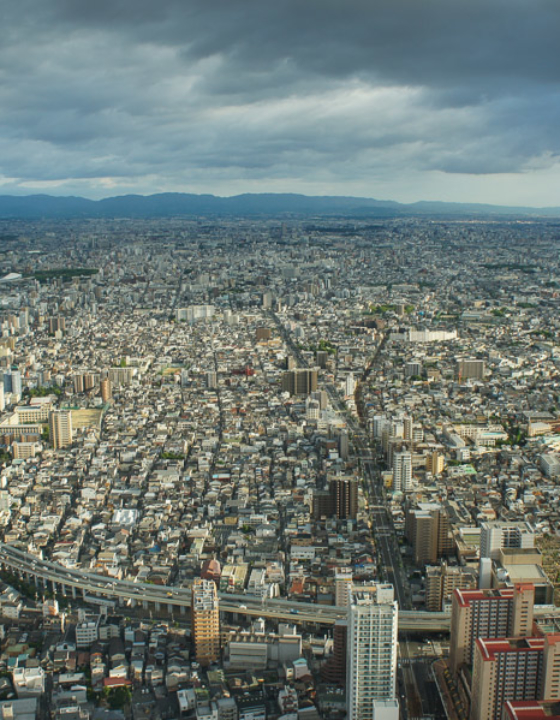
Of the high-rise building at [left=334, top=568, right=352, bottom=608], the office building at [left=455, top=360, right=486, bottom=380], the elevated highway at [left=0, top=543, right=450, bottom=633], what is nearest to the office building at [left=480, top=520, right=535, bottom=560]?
the elevated highway at [left=0, top=543, right=450, bottom=633]

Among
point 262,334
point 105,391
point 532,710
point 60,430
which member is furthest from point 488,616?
point 262,334

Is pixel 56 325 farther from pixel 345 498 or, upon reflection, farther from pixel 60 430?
pixel 345 498

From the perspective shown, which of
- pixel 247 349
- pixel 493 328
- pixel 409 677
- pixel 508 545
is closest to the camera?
pixel 409 677

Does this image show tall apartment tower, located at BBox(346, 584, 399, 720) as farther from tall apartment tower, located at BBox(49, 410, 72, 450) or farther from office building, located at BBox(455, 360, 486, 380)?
office building, located at BBox(455, 360, 486, 380)

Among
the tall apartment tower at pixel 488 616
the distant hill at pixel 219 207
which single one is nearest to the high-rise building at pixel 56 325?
the tall apartment tower at pixel 488 616

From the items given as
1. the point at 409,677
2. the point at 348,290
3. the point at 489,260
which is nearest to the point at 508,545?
the point at 409,677

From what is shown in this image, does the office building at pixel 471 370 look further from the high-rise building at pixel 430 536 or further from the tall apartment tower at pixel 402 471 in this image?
the high-rise building at pixel 430 536

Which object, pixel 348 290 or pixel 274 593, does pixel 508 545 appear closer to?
pixel 274 593
